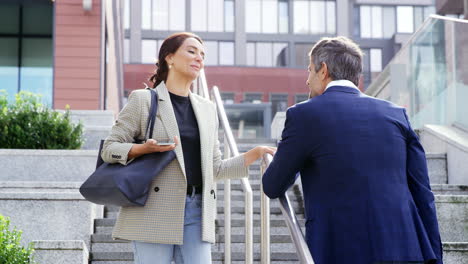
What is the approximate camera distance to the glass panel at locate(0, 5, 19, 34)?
17312mm

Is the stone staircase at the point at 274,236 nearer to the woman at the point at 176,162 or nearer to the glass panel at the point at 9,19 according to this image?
the woman at the point at 176,162

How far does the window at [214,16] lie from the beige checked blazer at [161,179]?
50.1m

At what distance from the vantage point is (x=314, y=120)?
3.24 meters

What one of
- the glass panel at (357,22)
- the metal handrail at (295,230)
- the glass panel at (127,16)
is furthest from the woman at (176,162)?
the glass panel at (357,22)

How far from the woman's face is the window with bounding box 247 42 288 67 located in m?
49.4

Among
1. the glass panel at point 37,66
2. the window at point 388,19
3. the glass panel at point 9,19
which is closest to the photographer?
the glass panel at point 37,66

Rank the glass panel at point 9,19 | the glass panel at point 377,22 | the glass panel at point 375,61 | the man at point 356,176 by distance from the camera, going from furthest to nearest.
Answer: the glass panel at point 377,22 < the glass panel at point 375,61 < the glass panel at point 9,19 < the man at point 356,176

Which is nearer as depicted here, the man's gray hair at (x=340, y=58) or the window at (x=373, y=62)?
the man's gray hair at (x=340, y=58)

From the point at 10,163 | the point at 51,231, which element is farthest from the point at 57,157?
the point at 51,231

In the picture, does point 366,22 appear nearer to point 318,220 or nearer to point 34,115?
point 34,115

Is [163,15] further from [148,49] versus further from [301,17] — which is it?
[301,17]

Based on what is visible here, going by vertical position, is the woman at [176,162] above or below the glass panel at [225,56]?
below

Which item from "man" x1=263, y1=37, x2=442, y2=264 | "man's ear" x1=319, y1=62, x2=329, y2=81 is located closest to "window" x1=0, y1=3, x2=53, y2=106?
"man's ear" x1=319, y1=62, x2=329, y2=81

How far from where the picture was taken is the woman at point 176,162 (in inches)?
147
